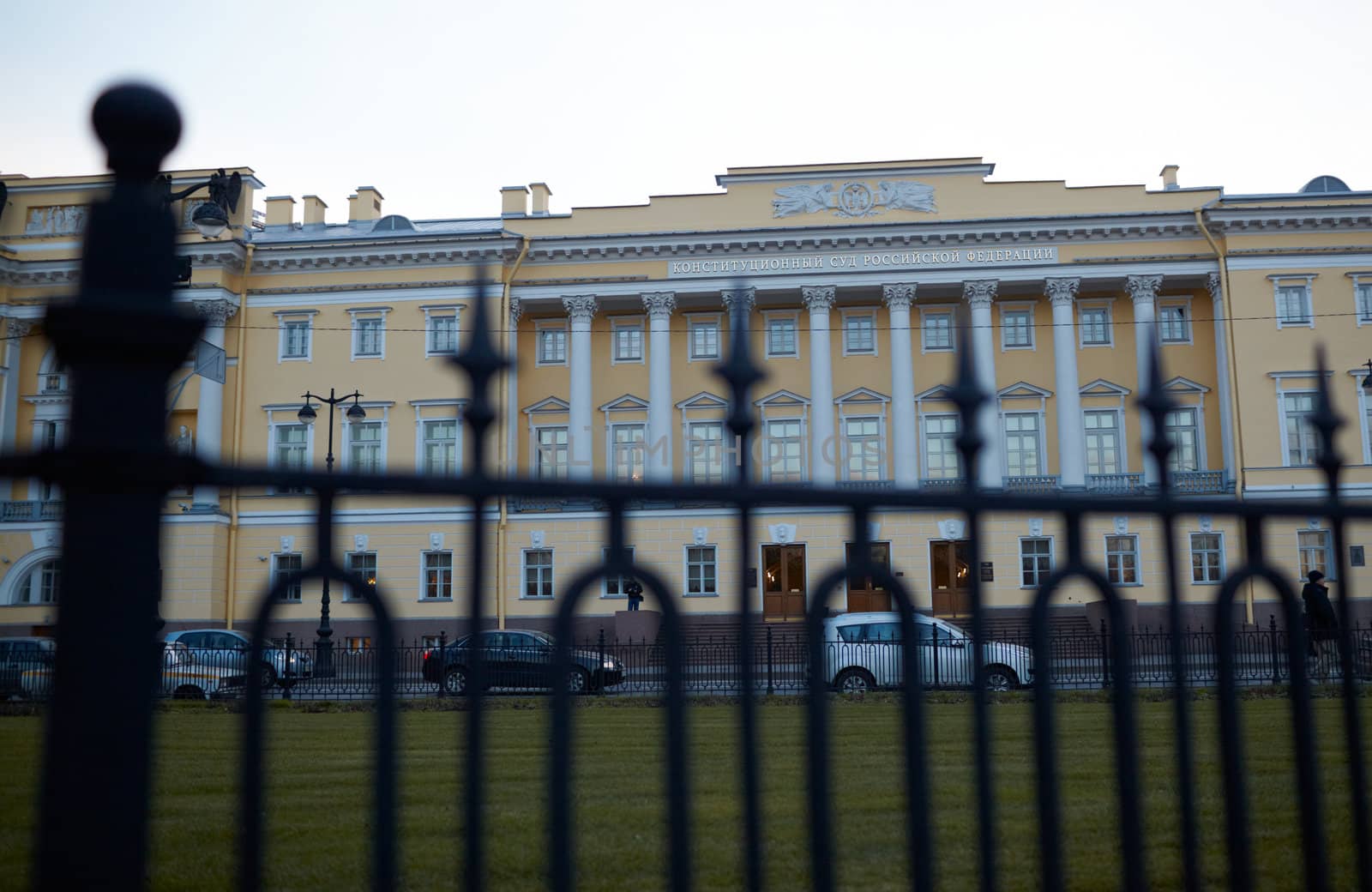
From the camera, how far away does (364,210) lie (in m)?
45.6

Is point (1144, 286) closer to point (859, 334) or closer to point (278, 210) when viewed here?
point (859, 334)

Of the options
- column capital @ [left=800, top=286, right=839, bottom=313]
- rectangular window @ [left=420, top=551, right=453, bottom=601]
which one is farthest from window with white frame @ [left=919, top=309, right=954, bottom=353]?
rectangular window @ [left=420, top=551, right=453, bottom=601]

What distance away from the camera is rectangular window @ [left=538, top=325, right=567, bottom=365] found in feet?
137

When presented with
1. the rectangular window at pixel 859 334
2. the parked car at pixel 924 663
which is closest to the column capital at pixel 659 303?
the rectangular window at pixel 859 334

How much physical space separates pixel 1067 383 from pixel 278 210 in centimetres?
2825

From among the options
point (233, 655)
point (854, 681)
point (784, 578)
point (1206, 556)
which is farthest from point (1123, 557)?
point (233, 655)

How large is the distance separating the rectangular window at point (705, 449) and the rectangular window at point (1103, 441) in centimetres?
1200

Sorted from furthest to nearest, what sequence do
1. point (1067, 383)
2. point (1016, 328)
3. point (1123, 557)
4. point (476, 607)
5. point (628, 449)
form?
point (1016, 328) → point (628, 449) → point (1067, 383) → point (1123, 557) → point (476, 607)

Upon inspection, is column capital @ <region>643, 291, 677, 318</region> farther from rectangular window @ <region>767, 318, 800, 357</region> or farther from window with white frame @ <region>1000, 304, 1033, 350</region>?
window with white frame @ <region>1000, 304, 1033, 350</region>

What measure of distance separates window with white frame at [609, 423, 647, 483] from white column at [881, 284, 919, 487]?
27.0 ft

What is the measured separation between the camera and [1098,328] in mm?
40531

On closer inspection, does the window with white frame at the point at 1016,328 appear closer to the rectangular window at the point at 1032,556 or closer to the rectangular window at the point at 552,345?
the rectangular window at the point at 1032,556

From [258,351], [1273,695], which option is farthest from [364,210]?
[1273,695]

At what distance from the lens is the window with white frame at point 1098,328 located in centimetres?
4047
